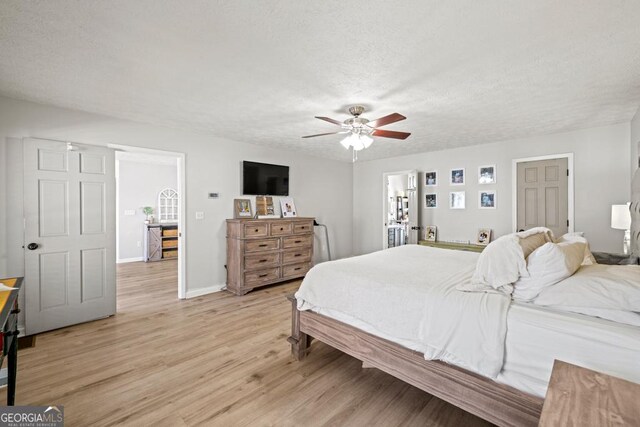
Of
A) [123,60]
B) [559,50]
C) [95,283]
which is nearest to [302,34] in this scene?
[123,60]

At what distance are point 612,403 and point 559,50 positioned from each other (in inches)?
83.4

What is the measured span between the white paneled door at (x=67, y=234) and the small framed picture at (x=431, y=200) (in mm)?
4970

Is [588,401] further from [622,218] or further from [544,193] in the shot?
[544,193]

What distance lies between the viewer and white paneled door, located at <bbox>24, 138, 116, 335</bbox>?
9.45 feet

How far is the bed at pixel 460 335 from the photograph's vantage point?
1306 millimetres

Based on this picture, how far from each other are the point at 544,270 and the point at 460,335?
0.59 meters

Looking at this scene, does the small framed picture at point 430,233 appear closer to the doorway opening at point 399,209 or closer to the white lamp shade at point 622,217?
the doorway opening at point 399,209

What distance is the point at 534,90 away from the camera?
2555mm

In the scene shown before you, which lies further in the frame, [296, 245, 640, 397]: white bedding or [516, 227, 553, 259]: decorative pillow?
[516, 227, 553, 259]: decorative pillow

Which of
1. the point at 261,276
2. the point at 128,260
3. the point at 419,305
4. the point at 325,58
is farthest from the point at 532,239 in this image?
the point at 128,260

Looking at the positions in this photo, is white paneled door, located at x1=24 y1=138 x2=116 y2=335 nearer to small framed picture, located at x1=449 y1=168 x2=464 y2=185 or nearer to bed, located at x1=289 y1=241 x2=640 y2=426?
bed, located at x1=289 y1=241 x2=640 y2=426

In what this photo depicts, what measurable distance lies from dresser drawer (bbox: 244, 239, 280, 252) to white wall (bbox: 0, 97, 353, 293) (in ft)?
1.69

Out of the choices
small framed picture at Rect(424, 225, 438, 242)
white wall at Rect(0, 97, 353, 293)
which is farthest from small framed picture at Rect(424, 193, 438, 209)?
white wall at Rect(0, 97, 353, 293)

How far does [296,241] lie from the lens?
4875 millimetres
